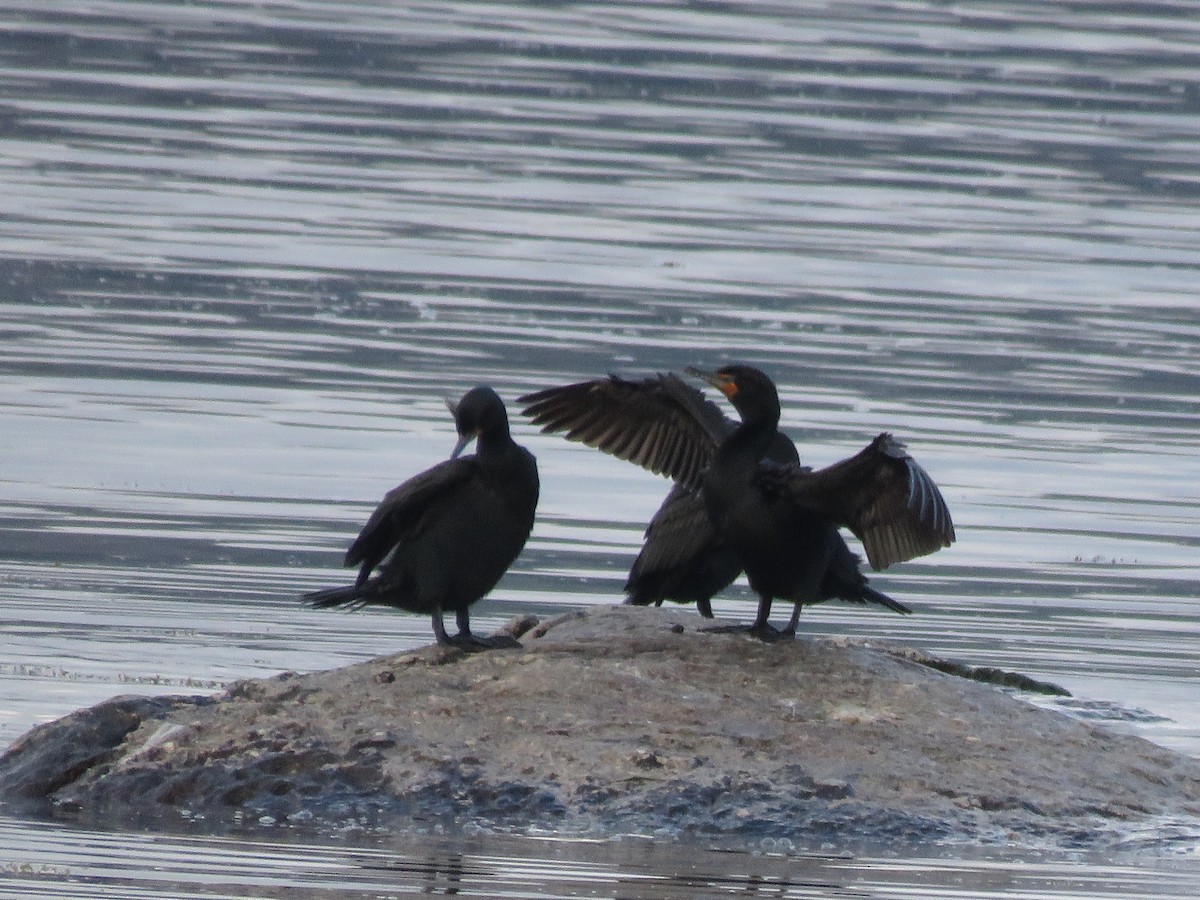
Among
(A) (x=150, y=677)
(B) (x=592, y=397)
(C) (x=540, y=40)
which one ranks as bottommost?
(A) (x=150, y=677)

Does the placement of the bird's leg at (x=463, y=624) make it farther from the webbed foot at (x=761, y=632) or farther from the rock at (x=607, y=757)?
the webbed foot at (x=761, y=632)

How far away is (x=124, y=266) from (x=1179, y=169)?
37.5ft

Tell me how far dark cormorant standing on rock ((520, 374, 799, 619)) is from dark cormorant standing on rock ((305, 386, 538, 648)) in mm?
927

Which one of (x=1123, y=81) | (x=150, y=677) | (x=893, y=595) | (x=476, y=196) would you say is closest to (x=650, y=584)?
(x=150, y=677)

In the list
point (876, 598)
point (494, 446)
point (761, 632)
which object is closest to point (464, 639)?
point (494, 446)

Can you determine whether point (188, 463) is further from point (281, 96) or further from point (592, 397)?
point (281, 96)

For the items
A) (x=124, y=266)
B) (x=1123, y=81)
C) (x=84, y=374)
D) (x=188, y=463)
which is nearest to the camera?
(x=188, y=463)

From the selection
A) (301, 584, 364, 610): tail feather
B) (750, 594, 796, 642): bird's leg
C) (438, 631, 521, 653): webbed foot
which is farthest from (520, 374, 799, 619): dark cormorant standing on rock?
(301, 584, 364, 610): tail feather

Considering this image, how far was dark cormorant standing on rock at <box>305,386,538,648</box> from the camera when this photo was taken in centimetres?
795

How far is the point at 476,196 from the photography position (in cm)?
2197

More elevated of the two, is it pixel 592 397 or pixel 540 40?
pixel 540 40

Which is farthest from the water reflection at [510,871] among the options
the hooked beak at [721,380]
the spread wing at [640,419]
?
the spread wing at [640,419]

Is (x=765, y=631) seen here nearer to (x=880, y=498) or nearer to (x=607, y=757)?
(x=880, y=498)

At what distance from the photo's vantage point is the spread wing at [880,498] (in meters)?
7.71
